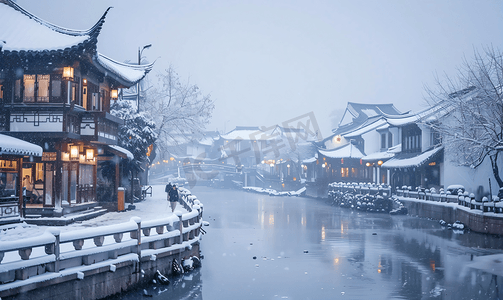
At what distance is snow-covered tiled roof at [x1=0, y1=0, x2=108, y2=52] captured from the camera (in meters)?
17.2

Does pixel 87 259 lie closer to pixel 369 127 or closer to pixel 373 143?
pixel 373 143

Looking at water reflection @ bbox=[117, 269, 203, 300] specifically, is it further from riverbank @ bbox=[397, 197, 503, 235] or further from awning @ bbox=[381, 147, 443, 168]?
awning @ bbox=[381, 147, 443, 168]

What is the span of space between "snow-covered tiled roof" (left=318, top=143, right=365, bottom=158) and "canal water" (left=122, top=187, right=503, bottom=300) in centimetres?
2428

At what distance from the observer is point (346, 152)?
51.8 metres

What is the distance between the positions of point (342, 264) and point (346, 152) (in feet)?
120

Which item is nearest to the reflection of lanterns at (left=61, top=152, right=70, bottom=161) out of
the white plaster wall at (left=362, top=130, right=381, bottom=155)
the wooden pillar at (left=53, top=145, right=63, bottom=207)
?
the wooden pillar at (left=53, top=145, right=63, bottom=207)

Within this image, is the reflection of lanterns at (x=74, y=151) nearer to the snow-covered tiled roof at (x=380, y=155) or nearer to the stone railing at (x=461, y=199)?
the stone railing at (x=461, y=199)

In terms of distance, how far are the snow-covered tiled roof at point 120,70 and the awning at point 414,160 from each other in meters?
20.9

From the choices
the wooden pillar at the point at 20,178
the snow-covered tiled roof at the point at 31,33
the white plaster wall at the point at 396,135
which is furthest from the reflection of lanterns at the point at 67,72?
the white plaster wall at the point at 396,135

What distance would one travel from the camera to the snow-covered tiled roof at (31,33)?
17.2 m

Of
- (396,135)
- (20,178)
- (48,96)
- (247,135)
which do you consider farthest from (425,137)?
(247,135)

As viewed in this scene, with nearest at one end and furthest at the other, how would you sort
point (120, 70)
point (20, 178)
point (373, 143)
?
point (20, 178) → point (120, 70) → point (373, 143)

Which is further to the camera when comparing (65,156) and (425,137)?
(425,137)

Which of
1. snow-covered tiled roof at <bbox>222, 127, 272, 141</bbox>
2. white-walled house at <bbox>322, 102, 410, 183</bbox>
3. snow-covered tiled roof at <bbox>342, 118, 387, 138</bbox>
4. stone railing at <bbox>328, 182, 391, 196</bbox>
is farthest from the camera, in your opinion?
snow-covered tiled roof at <bbox>222, 127, 272, 141</bbox>
